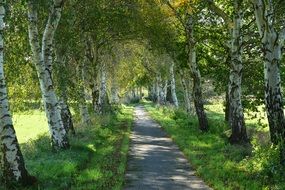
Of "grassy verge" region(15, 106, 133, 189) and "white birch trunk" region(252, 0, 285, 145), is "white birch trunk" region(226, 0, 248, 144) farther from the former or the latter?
"white birch trunk" region(252, 0, 285, 145)

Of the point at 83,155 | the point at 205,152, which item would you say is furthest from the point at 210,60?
the point at 83,155

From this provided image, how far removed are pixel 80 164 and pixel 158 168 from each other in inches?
111

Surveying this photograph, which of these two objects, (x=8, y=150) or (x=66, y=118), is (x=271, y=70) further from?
(x=66, y=118)

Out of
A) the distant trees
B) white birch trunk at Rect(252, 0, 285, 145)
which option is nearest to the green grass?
the distant trees

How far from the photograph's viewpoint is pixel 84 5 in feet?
94.7

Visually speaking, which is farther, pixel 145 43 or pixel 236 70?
pixel 145 43

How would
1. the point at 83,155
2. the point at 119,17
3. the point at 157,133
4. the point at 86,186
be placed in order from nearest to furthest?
the point at 86,186 < the point at 83,155 < the point at 157,133 < the point at 119,17

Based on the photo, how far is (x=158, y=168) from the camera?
678 inches

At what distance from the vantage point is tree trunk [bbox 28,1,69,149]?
19.1m

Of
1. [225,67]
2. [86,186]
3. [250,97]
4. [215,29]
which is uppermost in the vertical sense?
[215,29]

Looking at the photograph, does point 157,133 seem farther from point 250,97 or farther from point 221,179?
point 221,179

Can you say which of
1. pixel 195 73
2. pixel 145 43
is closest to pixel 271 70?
pixel 195 73

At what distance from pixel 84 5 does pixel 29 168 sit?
15.7 m

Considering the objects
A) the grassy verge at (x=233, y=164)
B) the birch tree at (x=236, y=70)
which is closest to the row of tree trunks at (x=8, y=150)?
the grassy verge at (x=233, y=164)
